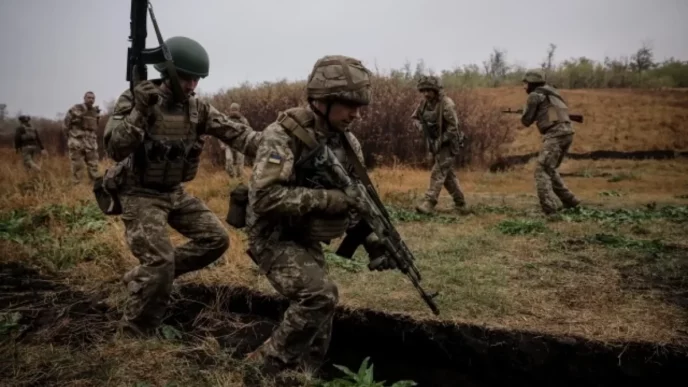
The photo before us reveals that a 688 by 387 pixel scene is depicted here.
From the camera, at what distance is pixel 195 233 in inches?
154

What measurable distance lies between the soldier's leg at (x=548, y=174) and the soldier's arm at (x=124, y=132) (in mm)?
5821

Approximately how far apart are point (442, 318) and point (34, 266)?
3969 millimetres

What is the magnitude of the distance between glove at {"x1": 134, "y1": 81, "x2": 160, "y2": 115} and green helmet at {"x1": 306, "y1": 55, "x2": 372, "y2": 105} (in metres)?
0.96

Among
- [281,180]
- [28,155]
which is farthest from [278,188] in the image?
[28,155]

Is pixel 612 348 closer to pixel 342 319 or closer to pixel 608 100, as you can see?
pixel 342 319

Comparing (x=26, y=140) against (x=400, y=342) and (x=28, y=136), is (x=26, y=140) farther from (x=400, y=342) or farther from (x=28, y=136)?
(x=400, y=342)

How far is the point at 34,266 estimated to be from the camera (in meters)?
5.27

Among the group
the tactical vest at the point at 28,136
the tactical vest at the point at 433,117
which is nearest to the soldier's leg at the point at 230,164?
the tactical vest at the point at 28,136

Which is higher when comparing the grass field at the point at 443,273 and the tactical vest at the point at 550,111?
the tactical vest at the point at 550,111

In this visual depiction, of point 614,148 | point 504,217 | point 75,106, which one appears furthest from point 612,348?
point 614,148

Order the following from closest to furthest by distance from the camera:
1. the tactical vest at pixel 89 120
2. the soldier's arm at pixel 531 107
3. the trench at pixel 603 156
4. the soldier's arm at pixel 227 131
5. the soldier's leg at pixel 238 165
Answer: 1. the soldier's arm at pixel 227 131
2. the soldier's arm at pixel 531 107
3. the tactical vest at pixel 89 120
4. the soldier's leg at pixel 238 165
5. the trench at pixel 603 156

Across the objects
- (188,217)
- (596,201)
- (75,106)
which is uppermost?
(75,106)

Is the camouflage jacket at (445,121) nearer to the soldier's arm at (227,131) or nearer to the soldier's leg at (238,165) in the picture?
the soldier's arm at (227,131)

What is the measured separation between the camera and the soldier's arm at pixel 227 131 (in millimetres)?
3760
